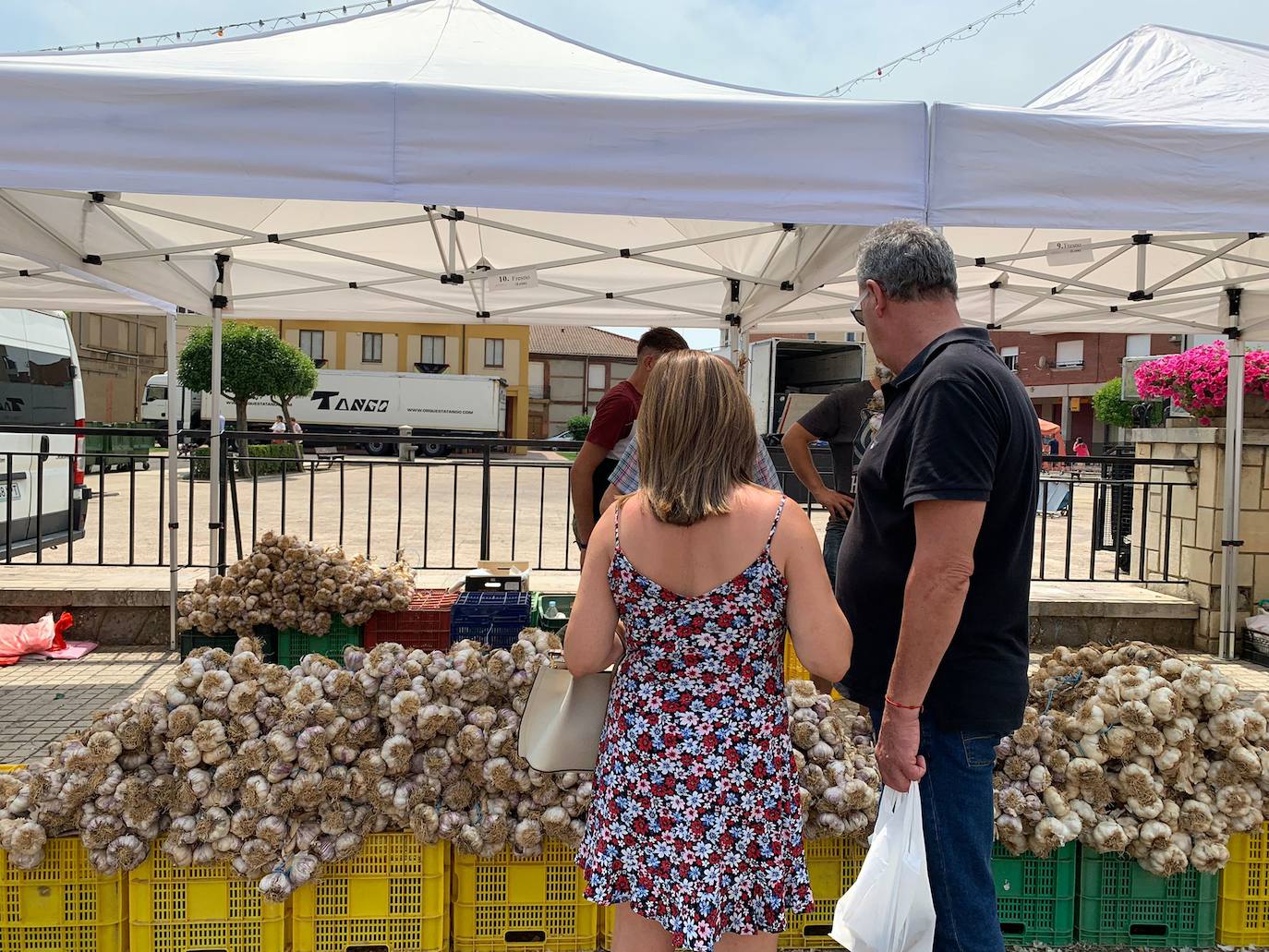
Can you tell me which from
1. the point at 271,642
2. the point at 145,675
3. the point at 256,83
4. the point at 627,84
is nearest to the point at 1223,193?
the point at 627,84

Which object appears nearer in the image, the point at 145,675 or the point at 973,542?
the point at 973,542

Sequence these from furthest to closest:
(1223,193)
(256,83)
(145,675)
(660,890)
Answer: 1. (145,675)
2. (1223,193)
3. (256,83)
4. (660,890)

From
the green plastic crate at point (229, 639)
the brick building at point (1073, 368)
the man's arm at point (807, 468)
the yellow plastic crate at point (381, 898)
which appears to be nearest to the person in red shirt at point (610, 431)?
the man's arm at point (807, 468)

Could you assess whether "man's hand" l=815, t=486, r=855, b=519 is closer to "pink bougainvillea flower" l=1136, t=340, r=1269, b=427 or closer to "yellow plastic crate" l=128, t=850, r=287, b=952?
"yellow plastic crate" l=128, t=850, r=287, b=952

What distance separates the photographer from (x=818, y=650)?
184 centimetres

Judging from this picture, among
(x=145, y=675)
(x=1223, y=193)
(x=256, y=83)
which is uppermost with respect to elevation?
(x=256, y=83)

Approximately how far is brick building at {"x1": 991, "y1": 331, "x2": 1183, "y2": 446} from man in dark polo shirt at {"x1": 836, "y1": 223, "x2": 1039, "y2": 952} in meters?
43.0

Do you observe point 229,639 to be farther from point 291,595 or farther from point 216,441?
point 216,441

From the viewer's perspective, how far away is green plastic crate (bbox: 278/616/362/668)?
4.73m

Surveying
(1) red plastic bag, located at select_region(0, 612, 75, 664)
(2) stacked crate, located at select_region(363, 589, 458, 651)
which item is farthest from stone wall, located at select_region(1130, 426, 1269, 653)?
(1) red plastic bag, located at select_region(0, 612, 75, 664)

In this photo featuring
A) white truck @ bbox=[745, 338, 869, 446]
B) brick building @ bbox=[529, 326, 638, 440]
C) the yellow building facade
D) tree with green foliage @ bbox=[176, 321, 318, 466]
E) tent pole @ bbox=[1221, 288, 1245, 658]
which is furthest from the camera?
brick building @ bbox=[529, 326, 638, 440]

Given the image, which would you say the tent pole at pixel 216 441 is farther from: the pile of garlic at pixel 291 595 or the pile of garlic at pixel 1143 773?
the pile of garlic at pixel 1143 773

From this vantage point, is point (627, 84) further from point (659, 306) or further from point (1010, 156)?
point (659, 306)

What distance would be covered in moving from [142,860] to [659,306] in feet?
16.8
